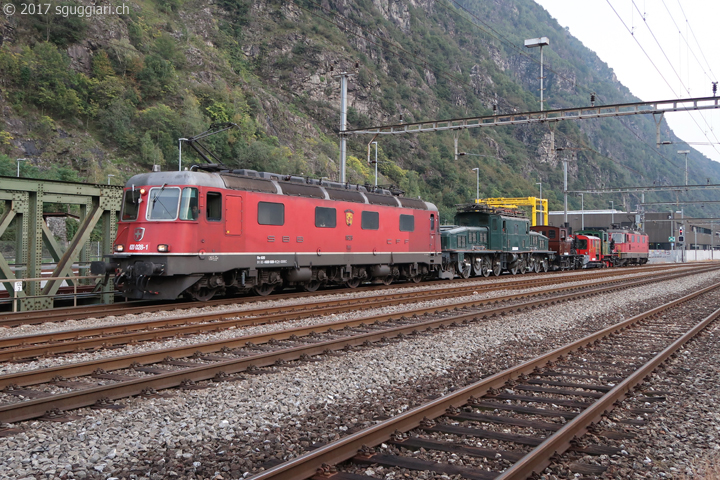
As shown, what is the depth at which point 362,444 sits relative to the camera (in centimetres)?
516

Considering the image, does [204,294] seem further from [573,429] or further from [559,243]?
[559,243]

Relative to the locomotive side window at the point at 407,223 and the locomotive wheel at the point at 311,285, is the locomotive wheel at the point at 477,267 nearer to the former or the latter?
the locomotive side window at the point at 407,223

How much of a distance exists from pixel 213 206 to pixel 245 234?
4.22ft

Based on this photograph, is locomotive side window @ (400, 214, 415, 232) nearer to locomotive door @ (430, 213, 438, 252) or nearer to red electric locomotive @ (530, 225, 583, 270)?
locomotive door @ (430, 213, 438, 252)

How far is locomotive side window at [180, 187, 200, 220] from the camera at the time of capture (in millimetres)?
14588

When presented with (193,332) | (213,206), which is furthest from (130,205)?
(193,332)

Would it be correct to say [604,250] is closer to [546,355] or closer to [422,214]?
[422,214]

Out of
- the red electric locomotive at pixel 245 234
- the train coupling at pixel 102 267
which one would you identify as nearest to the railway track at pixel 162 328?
the red electric locomotive at pixel 245 234

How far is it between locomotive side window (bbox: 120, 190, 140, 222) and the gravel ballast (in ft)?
27.3

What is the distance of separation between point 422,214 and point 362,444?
1905cm

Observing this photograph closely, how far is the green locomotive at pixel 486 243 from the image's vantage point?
27.2 metres

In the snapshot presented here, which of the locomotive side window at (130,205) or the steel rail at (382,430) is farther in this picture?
the locomotive side window at (130,205)

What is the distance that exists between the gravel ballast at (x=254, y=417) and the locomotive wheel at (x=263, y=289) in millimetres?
8169

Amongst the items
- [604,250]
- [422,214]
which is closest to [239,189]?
[422,214]
